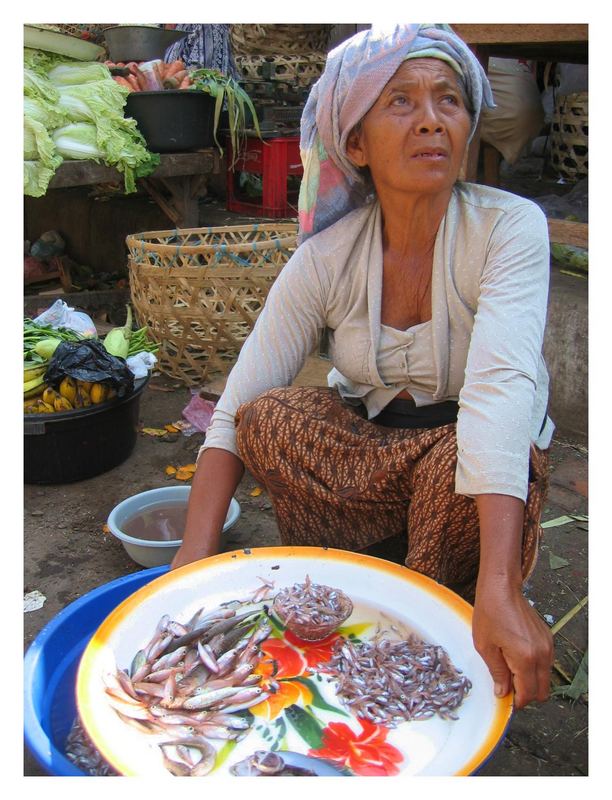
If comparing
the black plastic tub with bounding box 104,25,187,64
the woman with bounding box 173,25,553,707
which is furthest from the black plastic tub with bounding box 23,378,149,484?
the black plastic tub with bounding box 104,25,187,64

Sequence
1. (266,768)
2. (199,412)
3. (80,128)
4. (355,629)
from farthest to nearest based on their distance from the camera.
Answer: (80,128), (199,412), (355,629), (266,768)

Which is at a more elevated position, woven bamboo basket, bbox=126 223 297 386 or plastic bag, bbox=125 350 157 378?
woven bamboo basket, bbox=126 223 297 386

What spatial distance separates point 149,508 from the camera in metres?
2.65

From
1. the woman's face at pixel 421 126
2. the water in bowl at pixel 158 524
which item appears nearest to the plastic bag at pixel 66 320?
the water in bowl at pixel 158 524

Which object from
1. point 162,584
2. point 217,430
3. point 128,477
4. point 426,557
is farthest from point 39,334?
point 426,557

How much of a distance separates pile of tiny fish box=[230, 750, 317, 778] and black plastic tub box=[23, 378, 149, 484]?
1867 millimetres

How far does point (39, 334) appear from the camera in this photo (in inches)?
134

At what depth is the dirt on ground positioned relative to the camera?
178 centimetres

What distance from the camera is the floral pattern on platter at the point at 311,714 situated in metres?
1.41

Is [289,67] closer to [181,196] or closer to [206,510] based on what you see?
[181,196]

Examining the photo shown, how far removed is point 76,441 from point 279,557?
59.7 inches

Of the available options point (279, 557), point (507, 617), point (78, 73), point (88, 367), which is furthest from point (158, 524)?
point (78, 73)

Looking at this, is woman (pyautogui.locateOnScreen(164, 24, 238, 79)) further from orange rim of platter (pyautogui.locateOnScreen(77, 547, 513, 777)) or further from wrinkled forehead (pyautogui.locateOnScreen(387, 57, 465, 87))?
orange rim of platter (pyautogui.locateOnScreen(77, 547, 513, 777))

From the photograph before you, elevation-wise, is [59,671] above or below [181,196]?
below
